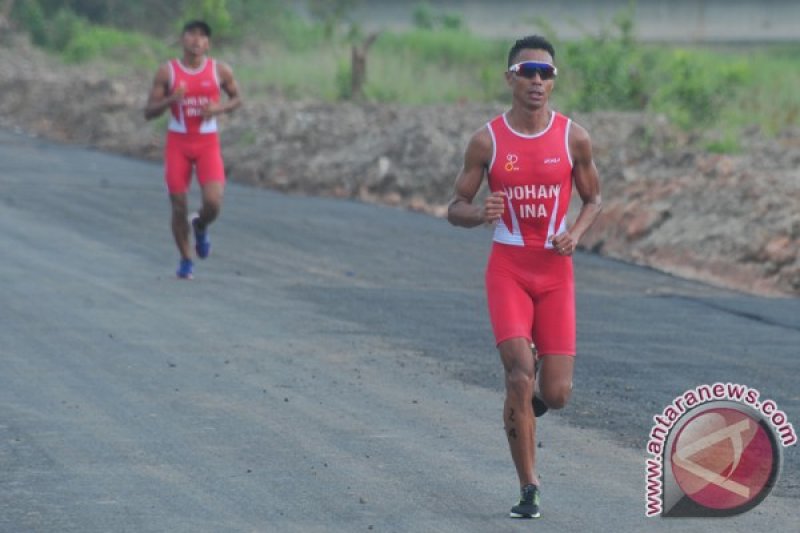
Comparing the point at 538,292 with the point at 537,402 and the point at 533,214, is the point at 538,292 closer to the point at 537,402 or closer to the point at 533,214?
the point at 533,214

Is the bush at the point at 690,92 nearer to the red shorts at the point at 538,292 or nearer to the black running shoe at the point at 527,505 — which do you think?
the red shorts at the point at 538,292

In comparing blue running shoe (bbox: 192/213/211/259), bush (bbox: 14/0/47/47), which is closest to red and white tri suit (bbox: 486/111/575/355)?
blue running shoe (bbox: 192/213/211/259)

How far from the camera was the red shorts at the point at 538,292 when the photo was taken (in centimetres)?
887

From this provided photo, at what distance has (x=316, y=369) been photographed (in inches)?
492

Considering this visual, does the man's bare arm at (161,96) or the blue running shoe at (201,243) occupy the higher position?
the man's bare arm at (161,96)

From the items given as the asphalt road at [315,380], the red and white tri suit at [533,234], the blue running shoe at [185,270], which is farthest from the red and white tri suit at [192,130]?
the red and white tri suit at [533,234]

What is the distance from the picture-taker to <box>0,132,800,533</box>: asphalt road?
344 inches

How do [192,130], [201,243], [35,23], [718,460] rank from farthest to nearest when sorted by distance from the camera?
[35,23], [201,243], [192,130], [718,460]

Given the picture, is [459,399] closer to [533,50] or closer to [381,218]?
[533,50]

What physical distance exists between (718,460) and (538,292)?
45.4 inches

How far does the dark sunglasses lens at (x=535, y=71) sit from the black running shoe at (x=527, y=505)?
192cm

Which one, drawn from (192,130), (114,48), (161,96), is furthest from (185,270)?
(114,48)

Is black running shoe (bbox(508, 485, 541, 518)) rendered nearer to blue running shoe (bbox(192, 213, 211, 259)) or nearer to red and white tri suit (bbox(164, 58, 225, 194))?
red and white tri suit (bbox(164, 58, 225, 194))

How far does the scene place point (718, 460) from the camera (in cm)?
881
